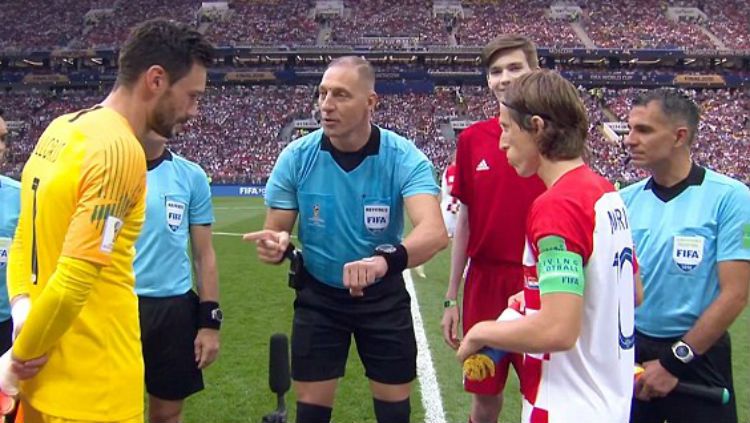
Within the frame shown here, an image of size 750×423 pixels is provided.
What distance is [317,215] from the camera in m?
3.97

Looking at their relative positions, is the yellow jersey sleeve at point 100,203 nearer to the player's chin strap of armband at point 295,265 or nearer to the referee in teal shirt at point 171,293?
the player's chin strap of armband at point 295,265

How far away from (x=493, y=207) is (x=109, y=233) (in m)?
2.31

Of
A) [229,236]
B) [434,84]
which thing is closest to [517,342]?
[229,236]

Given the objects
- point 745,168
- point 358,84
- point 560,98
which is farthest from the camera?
point 745,168

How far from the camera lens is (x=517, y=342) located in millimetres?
2166

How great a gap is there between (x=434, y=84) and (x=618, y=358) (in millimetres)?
53885

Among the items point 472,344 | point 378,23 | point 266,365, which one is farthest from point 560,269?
point 378,23

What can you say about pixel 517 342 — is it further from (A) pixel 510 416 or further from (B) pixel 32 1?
(B) pixel 32 1

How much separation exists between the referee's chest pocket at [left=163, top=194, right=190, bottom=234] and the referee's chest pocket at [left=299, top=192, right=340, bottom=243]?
2.83 ft

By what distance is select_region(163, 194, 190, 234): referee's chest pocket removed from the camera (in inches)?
168

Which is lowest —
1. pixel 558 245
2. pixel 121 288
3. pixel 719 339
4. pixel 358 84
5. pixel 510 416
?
pixel 510 416

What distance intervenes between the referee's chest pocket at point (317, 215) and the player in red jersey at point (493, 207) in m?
0.80

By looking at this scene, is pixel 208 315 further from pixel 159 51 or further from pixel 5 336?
pixel 159 51

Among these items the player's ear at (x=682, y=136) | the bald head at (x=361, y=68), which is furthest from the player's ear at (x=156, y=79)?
the player's ear at (x=682, y=136)
